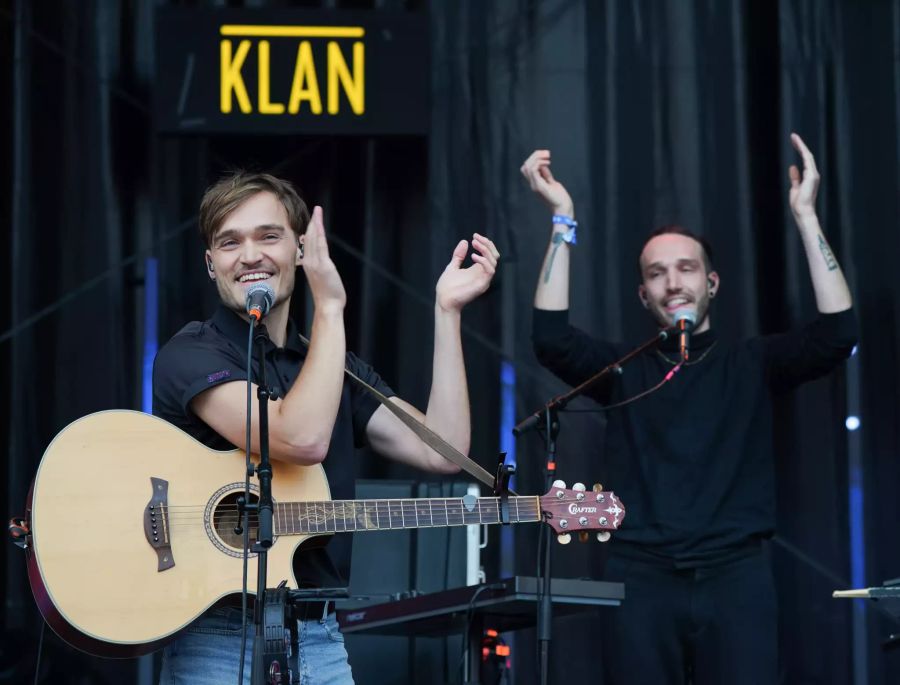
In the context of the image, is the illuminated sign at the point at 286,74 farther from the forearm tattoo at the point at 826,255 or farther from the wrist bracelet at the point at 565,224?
the forearm tattoo at the point at 826,255

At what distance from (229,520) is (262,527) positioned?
1.35ft

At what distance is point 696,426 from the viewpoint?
4.80m

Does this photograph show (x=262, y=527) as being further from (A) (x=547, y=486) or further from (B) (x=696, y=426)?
(B) (x=696, y=426)

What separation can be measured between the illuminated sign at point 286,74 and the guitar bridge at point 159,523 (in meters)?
2.43

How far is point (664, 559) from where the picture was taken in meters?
4.59

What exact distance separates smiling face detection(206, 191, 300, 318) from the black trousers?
1.80 meters

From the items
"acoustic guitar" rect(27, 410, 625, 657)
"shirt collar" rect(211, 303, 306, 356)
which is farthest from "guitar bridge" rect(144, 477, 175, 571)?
"shirt collar" rect(211, 303, 306, 356)

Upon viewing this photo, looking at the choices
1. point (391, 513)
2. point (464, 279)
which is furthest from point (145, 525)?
point (464, 279)

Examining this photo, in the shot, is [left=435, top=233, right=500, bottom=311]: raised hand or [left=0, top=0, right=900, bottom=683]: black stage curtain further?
[left=0, top=0, right=900, bottom=683]: black stage curtain

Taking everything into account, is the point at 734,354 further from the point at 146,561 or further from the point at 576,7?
the point at 146,561

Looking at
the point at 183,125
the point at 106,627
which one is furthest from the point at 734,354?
the point at 106,627

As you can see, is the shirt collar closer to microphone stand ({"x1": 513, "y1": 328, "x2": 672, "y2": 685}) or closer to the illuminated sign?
microphone stand ({"x1": 513, "y1": 328, "x2": 672, "y2": 685})

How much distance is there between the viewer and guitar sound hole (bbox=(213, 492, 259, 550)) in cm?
323

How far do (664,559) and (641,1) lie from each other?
8.04 feet
